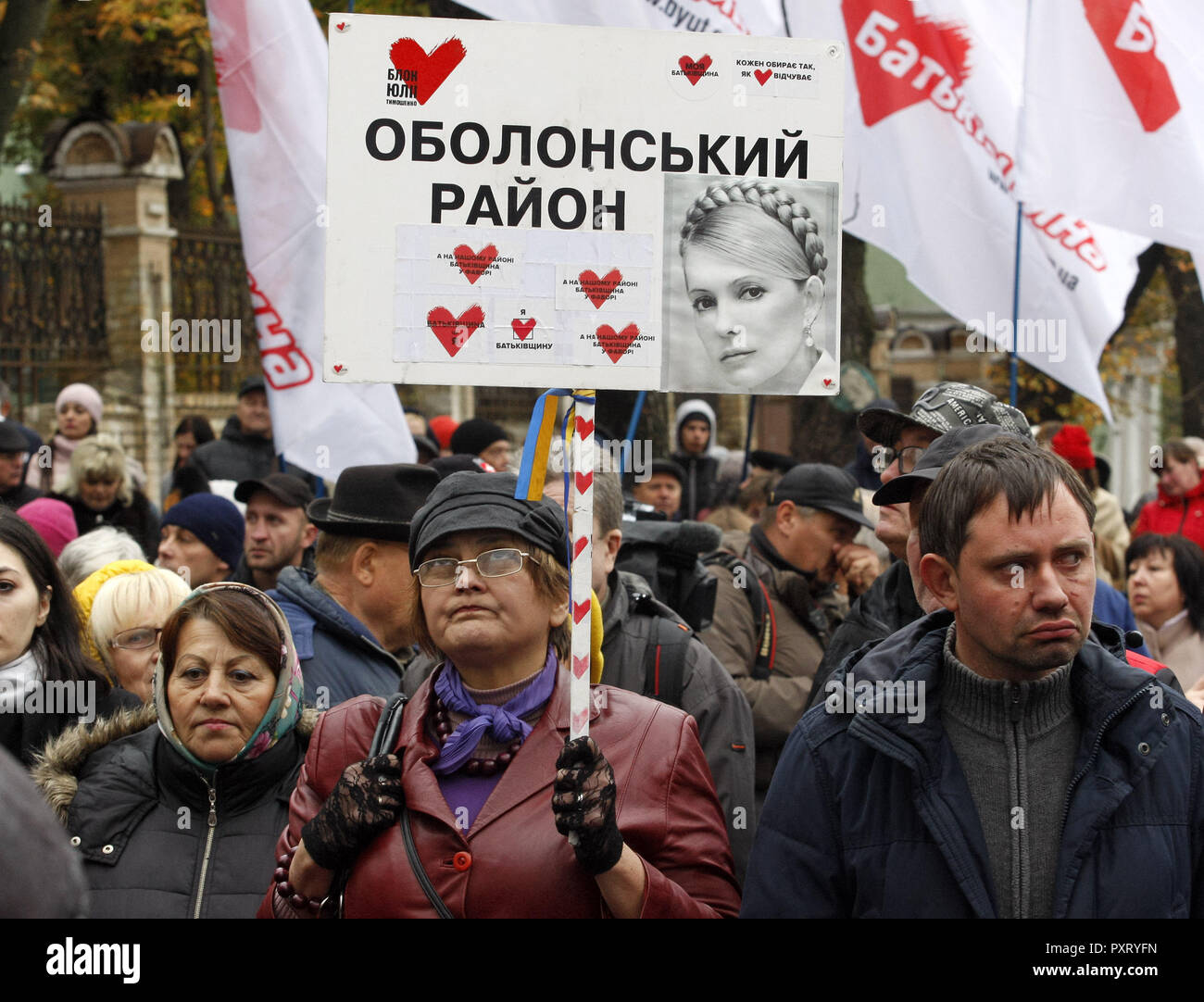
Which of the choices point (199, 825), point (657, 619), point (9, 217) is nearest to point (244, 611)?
point (199, 825)

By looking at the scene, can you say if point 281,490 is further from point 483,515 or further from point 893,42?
point 893,42

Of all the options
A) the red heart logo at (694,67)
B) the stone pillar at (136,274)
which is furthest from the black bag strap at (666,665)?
the stone pillar at (136,274)

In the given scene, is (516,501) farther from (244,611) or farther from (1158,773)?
(1158,773)

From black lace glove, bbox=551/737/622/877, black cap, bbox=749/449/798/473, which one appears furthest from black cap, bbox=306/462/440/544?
black cap, bbox=749/449/798/473

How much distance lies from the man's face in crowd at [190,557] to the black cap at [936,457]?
11.4 feet

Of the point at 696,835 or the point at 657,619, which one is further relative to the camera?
the point at 657,619

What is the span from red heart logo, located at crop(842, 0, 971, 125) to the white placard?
4922 millimetres

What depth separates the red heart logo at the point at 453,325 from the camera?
9.74 feet

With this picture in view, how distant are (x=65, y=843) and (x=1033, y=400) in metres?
15.9

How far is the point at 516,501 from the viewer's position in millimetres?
3254

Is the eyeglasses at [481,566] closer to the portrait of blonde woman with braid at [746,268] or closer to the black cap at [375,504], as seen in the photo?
the portrait of blonde woman with braid at [746,268]

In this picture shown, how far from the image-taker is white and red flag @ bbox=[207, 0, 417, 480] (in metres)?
6.64

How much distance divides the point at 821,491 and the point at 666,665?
161 cm
